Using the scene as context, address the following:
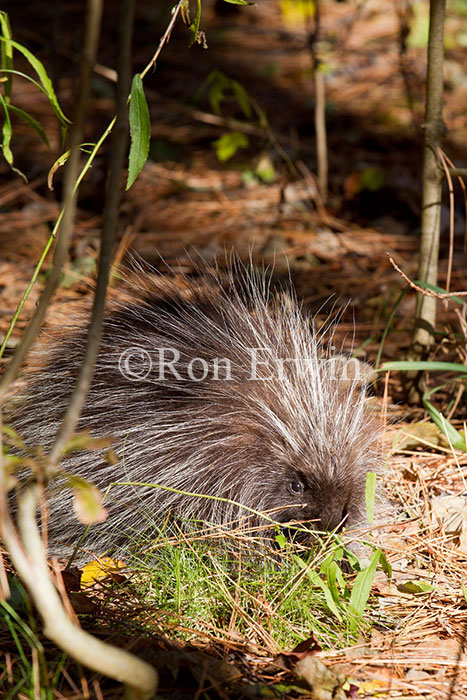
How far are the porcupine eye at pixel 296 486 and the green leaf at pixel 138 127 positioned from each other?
127cm

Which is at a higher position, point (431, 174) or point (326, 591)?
point (431, 174)

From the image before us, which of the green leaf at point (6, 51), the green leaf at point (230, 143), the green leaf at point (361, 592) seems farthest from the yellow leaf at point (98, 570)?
the green leaf at point (230, 143)

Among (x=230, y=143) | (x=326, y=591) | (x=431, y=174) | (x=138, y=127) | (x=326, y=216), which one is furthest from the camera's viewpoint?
(x=230, y=143)

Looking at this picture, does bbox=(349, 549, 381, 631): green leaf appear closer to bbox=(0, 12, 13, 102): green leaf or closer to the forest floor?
the forest floor

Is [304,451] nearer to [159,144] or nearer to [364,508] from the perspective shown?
[364,508]

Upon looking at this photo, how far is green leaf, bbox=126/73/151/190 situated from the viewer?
1.66 m

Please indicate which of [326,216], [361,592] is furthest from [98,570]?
[326,216]

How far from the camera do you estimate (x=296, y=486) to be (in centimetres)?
250

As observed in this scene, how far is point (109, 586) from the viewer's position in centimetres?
223

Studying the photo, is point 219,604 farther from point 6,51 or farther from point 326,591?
point 6,51

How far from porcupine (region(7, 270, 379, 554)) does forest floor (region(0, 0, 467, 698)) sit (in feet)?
1.06

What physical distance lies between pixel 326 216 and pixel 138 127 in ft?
11.9

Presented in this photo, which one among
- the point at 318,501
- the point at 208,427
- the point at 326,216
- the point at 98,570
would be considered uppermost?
the point at 326,216

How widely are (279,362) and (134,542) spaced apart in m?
0.84
